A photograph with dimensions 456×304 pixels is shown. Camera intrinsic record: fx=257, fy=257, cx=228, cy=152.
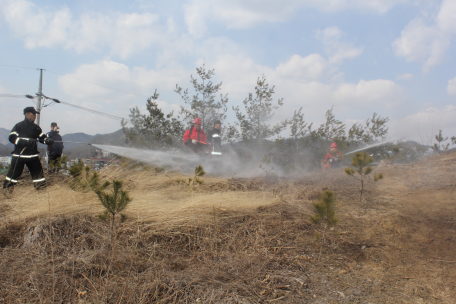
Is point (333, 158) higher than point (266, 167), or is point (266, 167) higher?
point (333, 158)

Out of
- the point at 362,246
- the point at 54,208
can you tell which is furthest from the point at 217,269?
the point at 54,208

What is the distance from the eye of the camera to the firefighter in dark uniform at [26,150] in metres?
5.20

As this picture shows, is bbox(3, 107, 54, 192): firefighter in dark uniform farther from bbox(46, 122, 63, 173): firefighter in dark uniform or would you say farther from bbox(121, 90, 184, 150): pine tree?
bbox(121, 90, 184, 150): pine tree

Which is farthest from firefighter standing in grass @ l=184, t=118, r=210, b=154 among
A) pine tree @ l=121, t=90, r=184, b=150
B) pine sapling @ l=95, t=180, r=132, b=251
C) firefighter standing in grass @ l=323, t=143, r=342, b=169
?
pine sapling @ l=95, t=180, r=132, b=251

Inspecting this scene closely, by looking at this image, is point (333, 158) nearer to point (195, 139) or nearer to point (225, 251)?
point (195, 139)

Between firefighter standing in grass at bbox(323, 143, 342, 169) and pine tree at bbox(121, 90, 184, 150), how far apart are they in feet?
20.8

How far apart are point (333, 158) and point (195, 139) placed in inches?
236

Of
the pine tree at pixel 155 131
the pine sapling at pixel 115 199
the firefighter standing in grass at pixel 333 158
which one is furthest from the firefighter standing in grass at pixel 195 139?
the pine sapling at pixel 115 199

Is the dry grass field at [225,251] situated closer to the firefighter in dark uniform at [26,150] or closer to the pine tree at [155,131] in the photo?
the firefighter in dark uniform at [26,150]

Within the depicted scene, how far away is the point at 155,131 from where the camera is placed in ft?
35.1

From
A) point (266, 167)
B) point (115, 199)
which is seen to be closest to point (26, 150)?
point (115, 199)

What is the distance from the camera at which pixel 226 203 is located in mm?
4180

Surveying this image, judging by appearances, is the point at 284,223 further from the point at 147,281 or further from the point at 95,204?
the point at 95,204

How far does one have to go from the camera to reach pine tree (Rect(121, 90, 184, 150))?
10570mm
